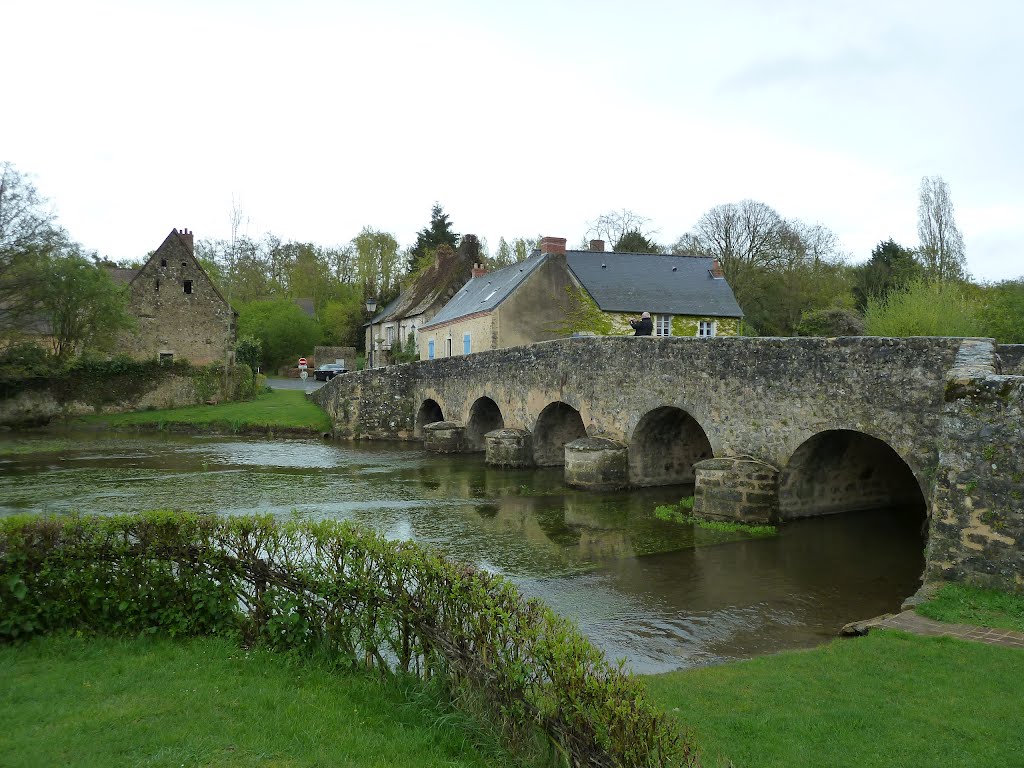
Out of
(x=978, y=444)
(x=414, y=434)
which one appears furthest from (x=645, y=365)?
(x=414, y=434)

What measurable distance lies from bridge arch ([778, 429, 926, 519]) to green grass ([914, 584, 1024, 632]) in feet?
16.3

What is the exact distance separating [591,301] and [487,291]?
19.4ft

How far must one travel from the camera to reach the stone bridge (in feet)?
27.5

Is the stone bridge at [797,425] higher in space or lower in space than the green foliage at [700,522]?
higher

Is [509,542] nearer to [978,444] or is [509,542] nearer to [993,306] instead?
[978,444]

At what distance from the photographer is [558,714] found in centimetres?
402

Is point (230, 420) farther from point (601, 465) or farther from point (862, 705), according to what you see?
point (862, 705)

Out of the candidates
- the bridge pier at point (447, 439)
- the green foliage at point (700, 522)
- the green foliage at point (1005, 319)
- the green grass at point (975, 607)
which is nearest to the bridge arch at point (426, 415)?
the bridge pier at point (447, 439)

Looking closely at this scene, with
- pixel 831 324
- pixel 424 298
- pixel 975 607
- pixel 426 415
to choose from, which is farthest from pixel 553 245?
pixel 975 607

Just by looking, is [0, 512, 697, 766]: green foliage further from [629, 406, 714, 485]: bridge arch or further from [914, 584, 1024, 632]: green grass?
[629, 406, 714, 485]: bridge arch

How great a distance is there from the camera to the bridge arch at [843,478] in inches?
541

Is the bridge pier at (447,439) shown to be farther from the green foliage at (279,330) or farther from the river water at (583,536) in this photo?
the green foliage at (279,330)

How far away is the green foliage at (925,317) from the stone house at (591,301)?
973cm

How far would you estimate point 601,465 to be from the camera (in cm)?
1778
